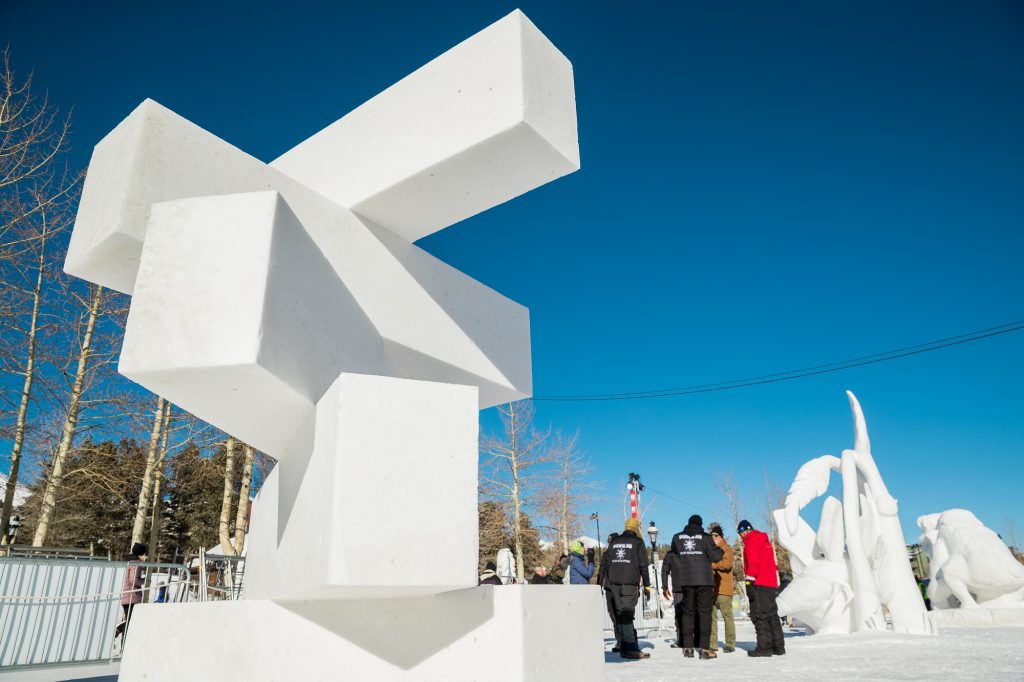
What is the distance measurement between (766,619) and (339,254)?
6601 millimetres

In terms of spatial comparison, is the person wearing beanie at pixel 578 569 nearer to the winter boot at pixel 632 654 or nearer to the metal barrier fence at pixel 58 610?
the winter boot at pixel 632 654

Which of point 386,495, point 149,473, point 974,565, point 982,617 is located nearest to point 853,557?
point 982,617

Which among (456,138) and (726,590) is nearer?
(456,138)

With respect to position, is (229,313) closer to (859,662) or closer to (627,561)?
(627,561)

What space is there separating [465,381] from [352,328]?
0.94 m

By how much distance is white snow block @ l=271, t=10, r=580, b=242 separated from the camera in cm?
320

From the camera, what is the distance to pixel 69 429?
48.3ft

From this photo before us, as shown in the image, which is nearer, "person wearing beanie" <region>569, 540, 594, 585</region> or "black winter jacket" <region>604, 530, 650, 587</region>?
"black winter jacket" <region>604, 530, 650, 587</region>

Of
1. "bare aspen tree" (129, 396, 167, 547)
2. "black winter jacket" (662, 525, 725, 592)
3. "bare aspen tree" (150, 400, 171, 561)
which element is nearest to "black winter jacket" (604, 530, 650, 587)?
"black winter jacket" (662, 525, 725, 592)

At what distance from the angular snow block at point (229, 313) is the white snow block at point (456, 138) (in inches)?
29.1

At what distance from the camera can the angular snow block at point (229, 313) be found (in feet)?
8.75

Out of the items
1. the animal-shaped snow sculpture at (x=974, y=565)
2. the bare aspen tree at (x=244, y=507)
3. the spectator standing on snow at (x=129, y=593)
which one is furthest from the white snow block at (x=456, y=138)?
the bare aspen tree at (x=244, y=507)

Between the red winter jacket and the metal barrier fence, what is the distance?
6772 mm

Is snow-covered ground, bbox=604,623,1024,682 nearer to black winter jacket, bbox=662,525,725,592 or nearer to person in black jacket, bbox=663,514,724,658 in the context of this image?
person in black jacket, bbox=663,514,724,658
